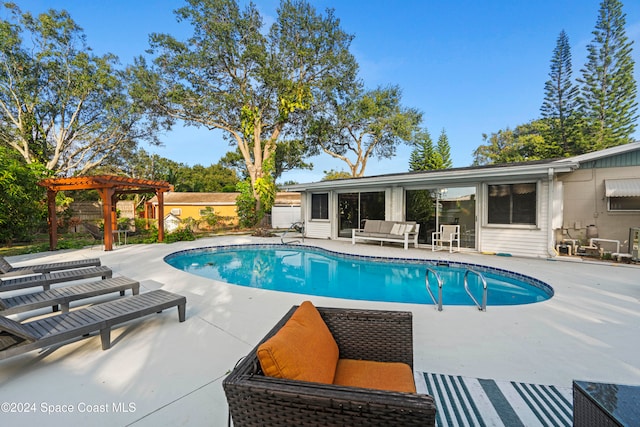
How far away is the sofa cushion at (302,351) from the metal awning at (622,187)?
905 cm

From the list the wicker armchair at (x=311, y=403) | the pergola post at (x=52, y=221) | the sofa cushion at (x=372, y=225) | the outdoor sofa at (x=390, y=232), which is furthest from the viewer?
the sofa cushion at (x=372, y=225)

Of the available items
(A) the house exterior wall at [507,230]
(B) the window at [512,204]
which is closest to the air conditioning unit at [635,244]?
(A) the house exterior wall at [507,230]

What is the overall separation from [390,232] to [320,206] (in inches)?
146

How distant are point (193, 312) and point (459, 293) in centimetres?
473

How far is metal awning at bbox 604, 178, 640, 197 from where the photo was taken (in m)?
6.87

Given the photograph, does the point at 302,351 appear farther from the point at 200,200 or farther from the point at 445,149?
the point at 445,149

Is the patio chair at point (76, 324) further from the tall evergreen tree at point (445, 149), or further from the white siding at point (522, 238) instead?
Result: the tall evergreen tree at point (445, 149)

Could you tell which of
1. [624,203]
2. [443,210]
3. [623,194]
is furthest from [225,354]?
[624,203]

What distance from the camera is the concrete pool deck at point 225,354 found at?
1.97 m

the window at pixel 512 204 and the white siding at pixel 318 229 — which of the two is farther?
the white siding at pixel 318 229

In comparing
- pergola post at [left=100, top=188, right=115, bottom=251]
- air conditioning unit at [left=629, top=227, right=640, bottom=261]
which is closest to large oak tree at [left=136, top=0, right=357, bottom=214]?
pergola post at [left=100, top=188, right=115, bottom=251]

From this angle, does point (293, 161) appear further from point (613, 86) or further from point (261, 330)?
point (261, 330)

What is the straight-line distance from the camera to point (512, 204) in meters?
7.90

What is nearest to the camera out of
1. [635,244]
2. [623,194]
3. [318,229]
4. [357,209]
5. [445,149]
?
[635,244]
